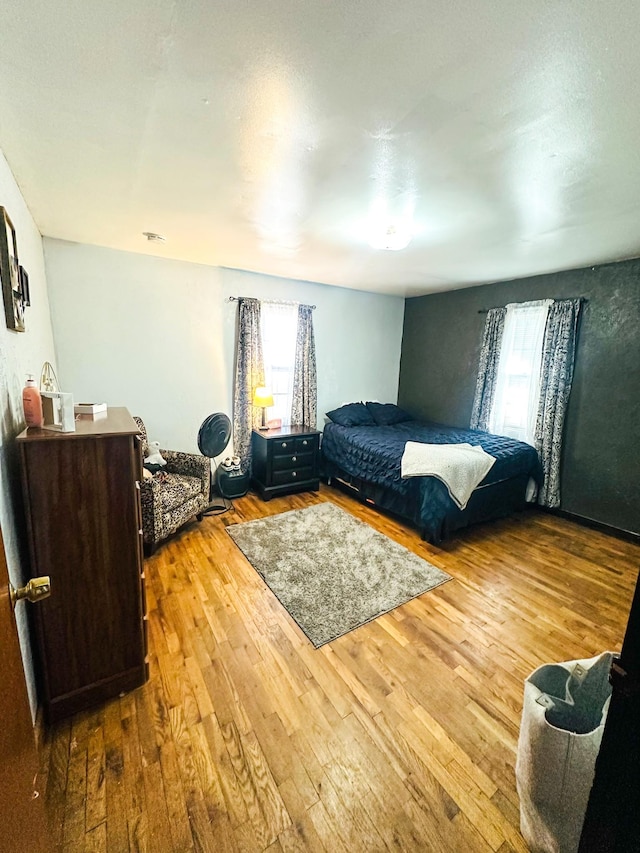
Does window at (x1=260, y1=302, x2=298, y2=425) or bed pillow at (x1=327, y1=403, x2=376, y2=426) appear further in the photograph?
bed pillow at (x1=327, y1=403, x2=376, y2=426)

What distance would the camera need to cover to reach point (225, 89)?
1.10 meters

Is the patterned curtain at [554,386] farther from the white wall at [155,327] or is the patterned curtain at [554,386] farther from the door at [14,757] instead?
the door at [14,757]

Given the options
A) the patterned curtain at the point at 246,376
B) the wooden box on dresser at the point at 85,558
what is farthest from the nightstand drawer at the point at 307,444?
the wooden box on dresser at the point at 85,558

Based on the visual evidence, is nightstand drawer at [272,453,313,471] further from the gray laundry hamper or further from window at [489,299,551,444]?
the gray laundry hamper

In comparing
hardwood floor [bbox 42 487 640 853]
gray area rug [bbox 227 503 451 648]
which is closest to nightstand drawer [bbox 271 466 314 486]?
gray area rug [bbox 227 503 451 648]

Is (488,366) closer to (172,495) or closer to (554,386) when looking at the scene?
(554,386)

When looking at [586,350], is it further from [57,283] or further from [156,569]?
[57,283]

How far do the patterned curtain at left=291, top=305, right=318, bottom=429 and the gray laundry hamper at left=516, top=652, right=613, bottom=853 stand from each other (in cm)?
329

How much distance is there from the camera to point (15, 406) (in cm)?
143

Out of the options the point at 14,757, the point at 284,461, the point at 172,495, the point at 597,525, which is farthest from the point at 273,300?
the point at 597,525

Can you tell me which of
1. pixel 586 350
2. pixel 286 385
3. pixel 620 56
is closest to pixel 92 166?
pixel 620 56

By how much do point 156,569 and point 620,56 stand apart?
3.23m

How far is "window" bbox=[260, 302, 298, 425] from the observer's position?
3.84 metres

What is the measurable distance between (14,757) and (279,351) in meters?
3.71
